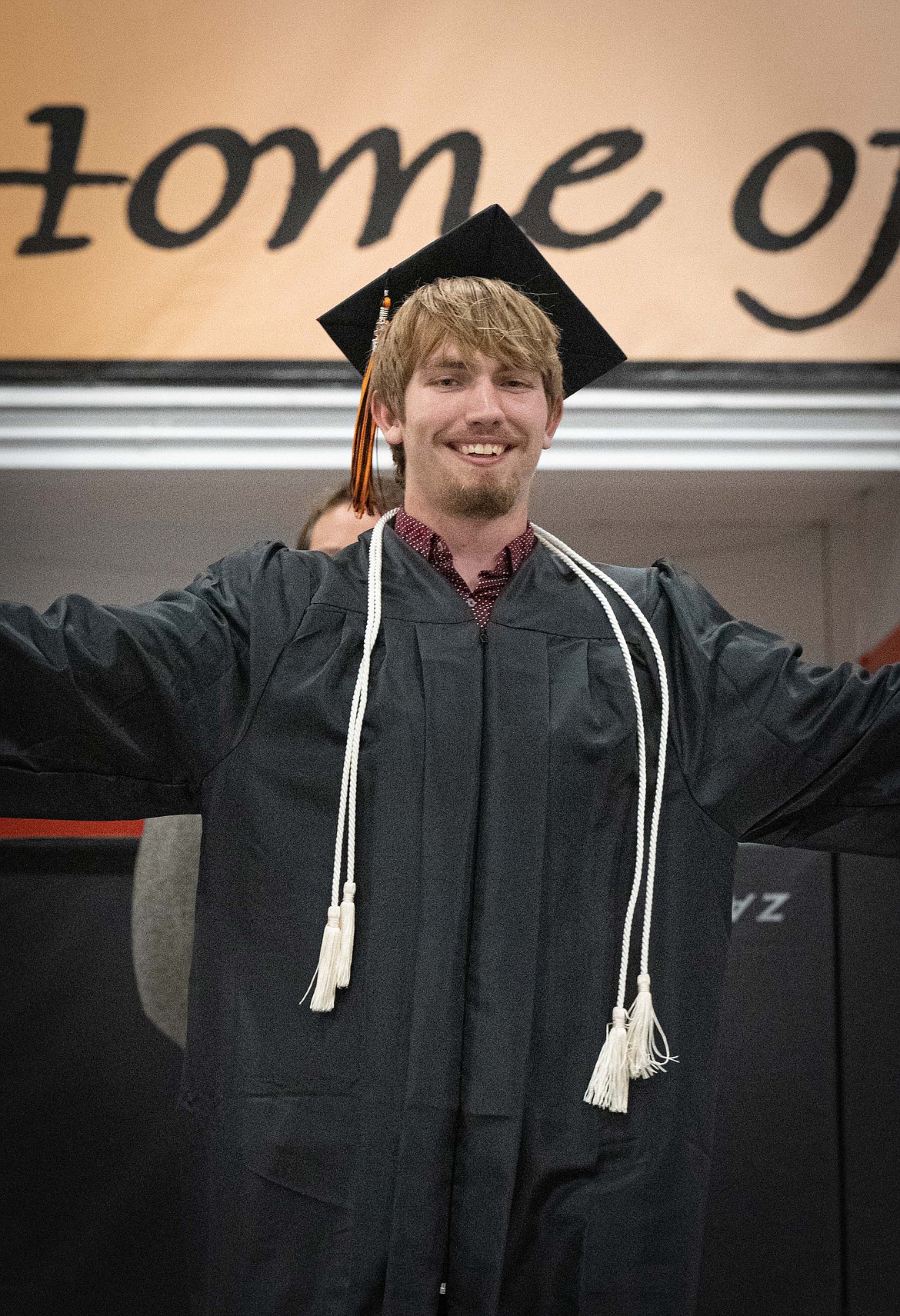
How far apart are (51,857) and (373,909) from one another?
1.06 meters

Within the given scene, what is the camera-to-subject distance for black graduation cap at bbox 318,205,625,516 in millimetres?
1445

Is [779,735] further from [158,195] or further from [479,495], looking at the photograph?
[158,195]

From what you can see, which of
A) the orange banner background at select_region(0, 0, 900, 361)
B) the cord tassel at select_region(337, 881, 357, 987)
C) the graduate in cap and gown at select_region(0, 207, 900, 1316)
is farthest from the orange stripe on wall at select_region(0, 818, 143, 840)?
the cord tassel at select_region(337, 881, 357, 987)

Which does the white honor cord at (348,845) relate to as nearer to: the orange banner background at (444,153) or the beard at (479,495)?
the beard at (479,495)

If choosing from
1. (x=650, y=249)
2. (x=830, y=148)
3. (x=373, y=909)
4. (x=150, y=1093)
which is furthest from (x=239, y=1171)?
(x=830, y=148)

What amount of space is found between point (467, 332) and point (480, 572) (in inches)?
9.6

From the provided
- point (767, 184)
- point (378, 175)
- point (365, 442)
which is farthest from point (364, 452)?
point (767, 184)

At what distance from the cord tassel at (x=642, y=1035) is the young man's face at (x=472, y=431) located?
50 centimetres

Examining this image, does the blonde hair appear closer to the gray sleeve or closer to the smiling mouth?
the smiling mouth

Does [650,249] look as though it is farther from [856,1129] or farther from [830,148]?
[856,1129]

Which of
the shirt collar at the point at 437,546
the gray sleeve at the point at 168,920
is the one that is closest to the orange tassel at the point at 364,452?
the shirt collar at the point at 437,546

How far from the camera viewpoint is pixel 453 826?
49.5 inches

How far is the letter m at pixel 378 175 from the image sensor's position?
259cm

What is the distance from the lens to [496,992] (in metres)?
1.23
